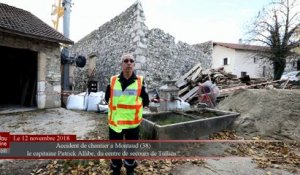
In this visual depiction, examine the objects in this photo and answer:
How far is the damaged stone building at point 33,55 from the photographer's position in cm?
895

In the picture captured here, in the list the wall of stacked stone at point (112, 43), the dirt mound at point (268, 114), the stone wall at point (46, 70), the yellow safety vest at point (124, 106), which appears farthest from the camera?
the wall of stacked stone at point (112, 43)

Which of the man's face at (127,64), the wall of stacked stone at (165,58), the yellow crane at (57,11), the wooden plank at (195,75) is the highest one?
the yellow crane at (57,11)

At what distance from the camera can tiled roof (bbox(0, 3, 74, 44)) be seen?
8.62 m

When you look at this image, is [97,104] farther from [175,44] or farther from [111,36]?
[175,44]

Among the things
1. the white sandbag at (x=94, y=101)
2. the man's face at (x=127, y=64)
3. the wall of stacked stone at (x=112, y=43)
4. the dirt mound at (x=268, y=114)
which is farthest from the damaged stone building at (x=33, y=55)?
the dirt mound at (x=268, y=114)

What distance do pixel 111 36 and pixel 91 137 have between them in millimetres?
8352

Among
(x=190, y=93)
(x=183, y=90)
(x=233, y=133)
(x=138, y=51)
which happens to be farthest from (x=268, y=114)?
(x=138, y=51)

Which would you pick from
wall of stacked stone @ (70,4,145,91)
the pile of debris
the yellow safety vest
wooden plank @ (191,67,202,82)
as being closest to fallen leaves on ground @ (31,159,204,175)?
the yellow safety vest

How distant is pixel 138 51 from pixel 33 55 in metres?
4.81

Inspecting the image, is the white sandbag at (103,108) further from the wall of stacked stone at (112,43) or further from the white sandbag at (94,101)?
the wall of stacked stone at (112,43)

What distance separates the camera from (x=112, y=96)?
350cm

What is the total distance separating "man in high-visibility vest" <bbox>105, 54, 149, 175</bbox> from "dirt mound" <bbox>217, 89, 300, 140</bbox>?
4.03 meters

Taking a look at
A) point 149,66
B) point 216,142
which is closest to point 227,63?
point 149,66

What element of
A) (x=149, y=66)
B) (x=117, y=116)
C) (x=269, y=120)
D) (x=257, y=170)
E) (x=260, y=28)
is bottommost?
(x=257, y=170)
